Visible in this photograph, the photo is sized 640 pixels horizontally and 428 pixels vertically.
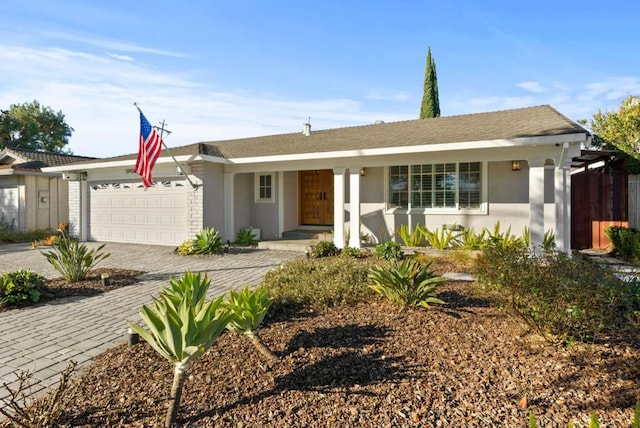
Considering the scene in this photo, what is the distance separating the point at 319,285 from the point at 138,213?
970 cm

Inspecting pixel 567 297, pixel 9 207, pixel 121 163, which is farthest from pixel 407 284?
pixel 9 207

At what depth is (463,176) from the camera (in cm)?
1011

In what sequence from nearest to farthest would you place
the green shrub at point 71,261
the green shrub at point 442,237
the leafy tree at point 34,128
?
the green shrub at point 71,261 → the green shrub at point 442,237 → the leafy tree at point 34,128

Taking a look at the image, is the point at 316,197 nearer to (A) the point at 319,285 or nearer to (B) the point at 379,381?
(A) the point at 319,285

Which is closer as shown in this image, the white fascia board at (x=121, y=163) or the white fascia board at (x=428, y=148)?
the white fascia board at (x=428, y=148)

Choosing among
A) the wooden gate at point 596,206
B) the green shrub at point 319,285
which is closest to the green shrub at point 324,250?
the green shrub at point 319,285

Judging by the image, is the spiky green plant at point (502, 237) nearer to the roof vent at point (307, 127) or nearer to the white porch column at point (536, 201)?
the white porch column at point (536, 201)

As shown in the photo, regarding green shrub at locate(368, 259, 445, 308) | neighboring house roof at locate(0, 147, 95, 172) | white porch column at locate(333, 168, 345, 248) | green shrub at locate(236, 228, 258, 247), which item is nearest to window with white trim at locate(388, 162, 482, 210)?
white porch column at locate(333, 168, 345, 248)

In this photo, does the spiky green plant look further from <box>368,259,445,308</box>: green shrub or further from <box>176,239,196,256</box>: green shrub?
<box>176,239,196,256</box>: green shrub

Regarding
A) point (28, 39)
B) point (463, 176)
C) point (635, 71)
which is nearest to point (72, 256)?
point (28, 39)

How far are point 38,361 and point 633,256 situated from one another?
10.6m

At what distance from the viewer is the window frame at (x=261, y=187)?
12570mm

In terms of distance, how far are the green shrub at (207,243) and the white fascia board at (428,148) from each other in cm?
240

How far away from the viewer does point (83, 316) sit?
4953mm
